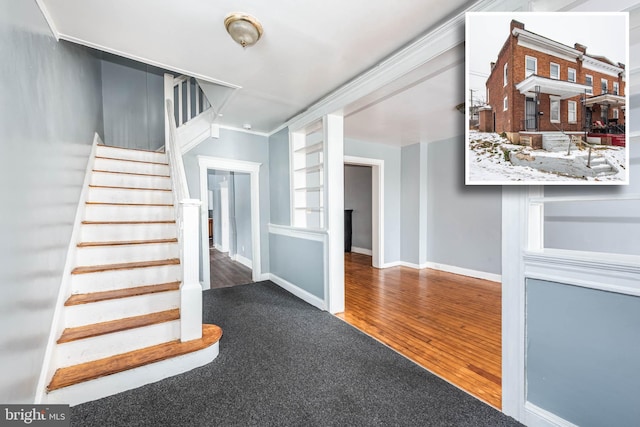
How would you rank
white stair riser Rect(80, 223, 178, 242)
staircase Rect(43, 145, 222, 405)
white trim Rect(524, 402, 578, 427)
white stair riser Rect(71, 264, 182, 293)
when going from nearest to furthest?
white trim Rect(524, 402, 578, 427)
staircase Rect(43, 145, 222, 405)
white stair riser Rect(71, 264, 182, 293)
white stair riser Rect(80, 223, 178, 242)

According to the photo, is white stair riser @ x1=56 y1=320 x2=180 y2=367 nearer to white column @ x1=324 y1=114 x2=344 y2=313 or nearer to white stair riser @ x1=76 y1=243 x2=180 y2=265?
white stair riser @ x1=76 y1=243 x2=180 y2=265

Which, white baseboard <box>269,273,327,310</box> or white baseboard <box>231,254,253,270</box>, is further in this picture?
white baseboard <box>231,254,253,270</box>

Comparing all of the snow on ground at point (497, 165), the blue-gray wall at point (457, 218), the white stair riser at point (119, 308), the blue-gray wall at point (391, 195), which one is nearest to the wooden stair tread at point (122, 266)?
the white stair riser at point (119, 308)

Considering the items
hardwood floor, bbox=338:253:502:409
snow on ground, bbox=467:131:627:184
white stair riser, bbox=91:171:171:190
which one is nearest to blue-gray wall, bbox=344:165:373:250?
hardwood floor, bbox=338:253:502:409

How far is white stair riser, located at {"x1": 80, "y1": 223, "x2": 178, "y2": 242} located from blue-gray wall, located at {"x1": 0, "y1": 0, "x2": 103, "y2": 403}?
0.76 ft

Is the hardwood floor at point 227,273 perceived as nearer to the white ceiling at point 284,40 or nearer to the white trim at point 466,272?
the white ceiling at point 284,40

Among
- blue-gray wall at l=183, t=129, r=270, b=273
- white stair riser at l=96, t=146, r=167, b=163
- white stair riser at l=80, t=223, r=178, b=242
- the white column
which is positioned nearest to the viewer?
white stair riser at l=80, t=223, r=178, b=242

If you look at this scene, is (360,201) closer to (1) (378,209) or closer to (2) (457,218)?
(1) (378,209)

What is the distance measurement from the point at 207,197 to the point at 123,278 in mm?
1807

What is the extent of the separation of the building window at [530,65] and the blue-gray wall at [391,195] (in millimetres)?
3484

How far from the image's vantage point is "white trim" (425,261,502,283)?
371cm

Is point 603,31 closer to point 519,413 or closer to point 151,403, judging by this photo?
point 519,413

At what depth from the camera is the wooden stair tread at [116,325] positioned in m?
1.62

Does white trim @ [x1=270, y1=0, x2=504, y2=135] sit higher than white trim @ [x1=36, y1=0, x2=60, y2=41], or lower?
lower
